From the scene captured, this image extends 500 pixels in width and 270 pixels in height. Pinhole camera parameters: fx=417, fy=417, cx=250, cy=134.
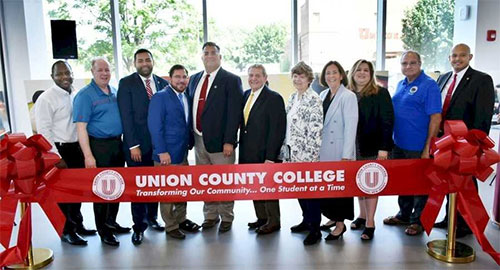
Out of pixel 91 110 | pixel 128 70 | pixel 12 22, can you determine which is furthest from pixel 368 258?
pixel 12 22

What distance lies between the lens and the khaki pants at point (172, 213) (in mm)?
3641

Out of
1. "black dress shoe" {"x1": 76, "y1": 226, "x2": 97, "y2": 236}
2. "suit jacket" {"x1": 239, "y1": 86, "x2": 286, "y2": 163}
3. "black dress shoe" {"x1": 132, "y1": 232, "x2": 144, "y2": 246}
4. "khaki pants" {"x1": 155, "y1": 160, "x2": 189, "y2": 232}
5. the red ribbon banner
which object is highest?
"suit jacket" {"x1": 239, "y1": 86, "x2": 286, "y2": 163}

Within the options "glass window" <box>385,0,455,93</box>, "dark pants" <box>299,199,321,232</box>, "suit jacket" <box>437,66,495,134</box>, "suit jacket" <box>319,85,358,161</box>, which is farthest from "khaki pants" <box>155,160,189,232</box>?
"glass window" <box>385,0,455,93</box>

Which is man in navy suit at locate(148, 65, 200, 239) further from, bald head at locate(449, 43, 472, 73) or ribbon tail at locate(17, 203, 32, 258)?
bald head at locate(449, 43, 472, 73)

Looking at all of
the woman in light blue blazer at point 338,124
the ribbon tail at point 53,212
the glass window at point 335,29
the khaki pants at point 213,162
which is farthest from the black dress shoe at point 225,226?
the glass window at point 335,29

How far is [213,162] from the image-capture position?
3701mm

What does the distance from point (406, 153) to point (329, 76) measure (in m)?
0.97

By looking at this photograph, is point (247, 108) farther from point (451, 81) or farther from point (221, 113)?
point (451, 81)

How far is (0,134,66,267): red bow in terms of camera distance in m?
2.81

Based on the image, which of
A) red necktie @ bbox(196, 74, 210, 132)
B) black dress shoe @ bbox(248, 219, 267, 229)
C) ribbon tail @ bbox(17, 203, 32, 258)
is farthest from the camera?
black dress shoe @ bbox(248, 219, 267, 229)

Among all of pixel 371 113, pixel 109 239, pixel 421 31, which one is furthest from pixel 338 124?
pixel 421 31

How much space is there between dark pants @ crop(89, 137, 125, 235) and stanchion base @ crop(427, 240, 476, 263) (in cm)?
264

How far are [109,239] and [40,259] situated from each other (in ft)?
1.78

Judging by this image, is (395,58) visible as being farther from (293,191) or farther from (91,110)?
(91,110)
